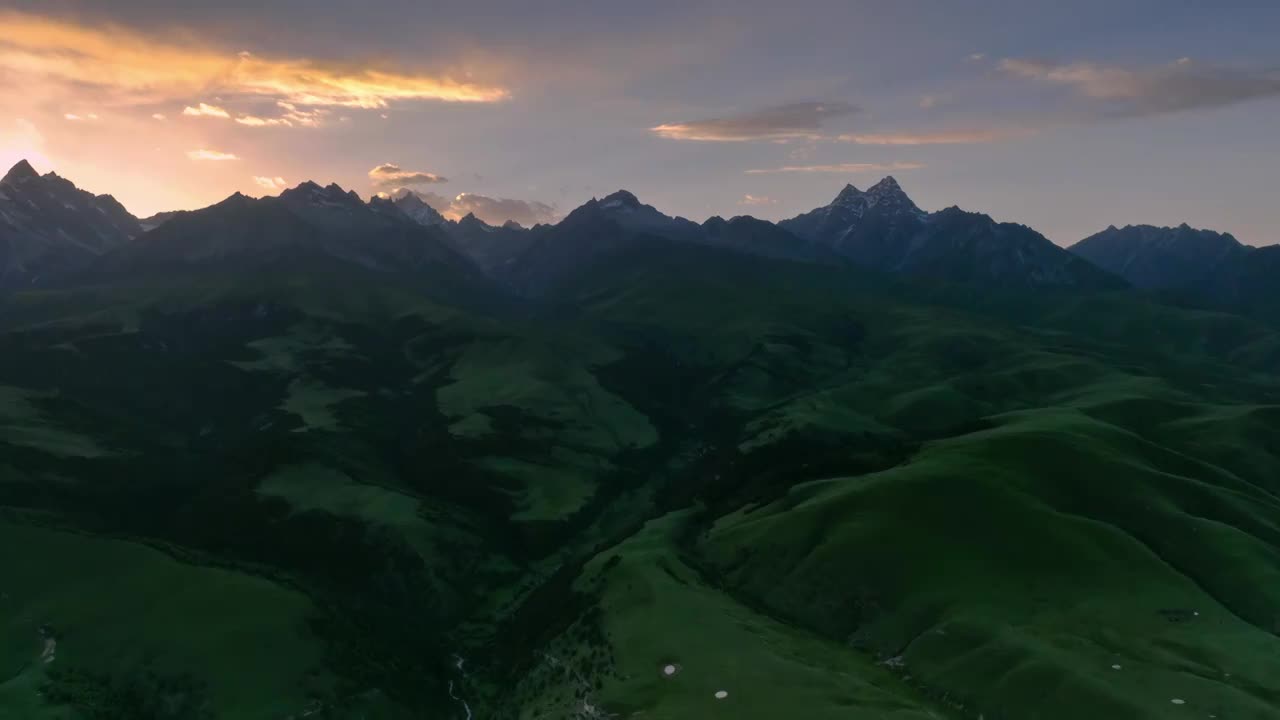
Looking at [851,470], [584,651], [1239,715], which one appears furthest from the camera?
[851,470]

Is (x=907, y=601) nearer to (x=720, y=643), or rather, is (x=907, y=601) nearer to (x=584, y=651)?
(x=720, y=643)

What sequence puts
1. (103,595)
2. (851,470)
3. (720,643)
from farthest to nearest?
(851,470) → (103,595) → (720,643)

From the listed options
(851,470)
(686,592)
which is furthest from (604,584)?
(851,470)

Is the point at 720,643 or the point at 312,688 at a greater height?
the point at 720,643

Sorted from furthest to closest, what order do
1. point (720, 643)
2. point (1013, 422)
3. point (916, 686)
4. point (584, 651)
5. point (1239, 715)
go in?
point (1013, 422), point (584, 651), point (720, 643), point (916, 686), point (1239, 715)

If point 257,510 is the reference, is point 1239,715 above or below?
above

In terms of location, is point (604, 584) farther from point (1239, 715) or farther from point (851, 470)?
point (1239, 715)

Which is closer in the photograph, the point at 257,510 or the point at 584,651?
the point at 584,651

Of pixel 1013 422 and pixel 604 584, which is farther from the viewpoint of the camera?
pixel 1013 422

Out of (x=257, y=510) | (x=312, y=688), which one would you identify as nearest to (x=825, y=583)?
(x=312, y=688)
